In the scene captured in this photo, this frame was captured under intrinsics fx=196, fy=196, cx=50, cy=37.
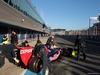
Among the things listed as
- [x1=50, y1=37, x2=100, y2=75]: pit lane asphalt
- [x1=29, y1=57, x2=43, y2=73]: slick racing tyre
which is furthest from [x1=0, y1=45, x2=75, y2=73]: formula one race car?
[x1=50, y1=37, x2=100, y2=75]: pit lane asphalt

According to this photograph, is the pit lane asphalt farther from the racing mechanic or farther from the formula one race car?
the racing mechanic

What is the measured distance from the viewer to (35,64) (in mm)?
7977

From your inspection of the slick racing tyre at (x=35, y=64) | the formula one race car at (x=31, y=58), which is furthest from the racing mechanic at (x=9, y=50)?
the slick racing tyre at (x=35, y=64)

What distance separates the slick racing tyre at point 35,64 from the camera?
790 cm

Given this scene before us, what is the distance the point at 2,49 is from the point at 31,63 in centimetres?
162

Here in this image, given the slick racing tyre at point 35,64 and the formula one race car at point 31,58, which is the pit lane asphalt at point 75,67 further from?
the formula one race car at point 31,58

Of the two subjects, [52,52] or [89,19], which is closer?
[52,52]

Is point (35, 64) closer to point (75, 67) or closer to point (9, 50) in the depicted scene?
point (9, 50)

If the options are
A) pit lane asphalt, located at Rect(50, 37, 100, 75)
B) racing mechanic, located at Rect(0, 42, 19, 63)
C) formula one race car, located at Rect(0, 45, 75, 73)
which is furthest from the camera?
pit lane asphalt, located at Rect(50, 37, 100, 75)

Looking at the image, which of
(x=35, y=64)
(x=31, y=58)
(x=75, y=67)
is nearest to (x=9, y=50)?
(x=31, y=58)

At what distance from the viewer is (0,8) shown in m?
18.0

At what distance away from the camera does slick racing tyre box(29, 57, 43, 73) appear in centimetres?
790

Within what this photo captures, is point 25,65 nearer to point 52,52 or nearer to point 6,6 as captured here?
point 52,52

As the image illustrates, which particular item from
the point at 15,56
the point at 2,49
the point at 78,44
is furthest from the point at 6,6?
the point at 2,49
